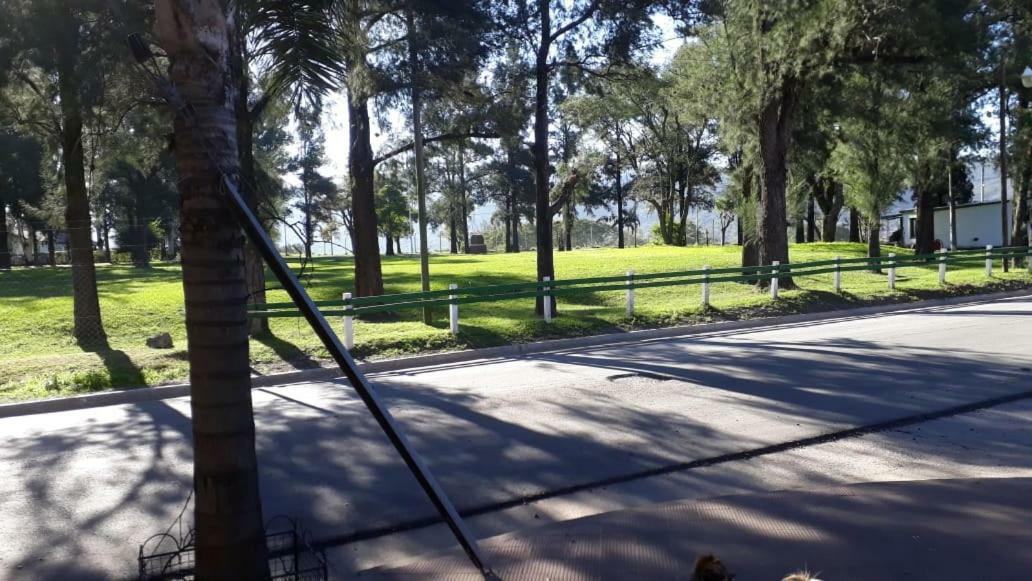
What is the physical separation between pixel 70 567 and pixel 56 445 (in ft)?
11.4

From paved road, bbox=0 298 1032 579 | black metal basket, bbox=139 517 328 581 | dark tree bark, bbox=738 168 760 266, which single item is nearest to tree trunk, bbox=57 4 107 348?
paved road, bbox=0 298 1032 579

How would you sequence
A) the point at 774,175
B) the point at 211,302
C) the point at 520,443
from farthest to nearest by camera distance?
the point at 774,175 < the point at 520,443 < the point at 211,302

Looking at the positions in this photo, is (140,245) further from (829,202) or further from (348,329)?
(829,202)

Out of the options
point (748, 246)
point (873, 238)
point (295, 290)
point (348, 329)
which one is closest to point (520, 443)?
point (295, 290)

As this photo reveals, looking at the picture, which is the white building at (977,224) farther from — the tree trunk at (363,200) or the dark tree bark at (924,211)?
the tree trunk at (363,200)

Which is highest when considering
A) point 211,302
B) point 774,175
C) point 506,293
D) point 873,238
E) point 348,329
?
point 774,175

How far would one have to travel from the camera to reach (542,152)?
16984 mm

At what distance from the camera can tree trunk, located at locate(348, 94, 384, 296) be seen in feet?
54.1

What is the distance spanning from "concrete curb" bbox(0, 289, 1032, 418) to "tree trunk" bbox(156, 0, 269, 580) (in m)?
7.71

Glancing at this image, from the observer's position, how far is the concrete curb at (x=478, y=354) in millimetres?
9789

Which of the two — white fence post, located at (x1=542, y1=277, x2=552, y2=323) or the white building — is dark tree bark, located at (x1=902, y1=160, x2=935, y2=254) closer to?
the white building

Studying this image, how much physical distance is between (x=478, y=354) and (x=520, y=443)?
613cm

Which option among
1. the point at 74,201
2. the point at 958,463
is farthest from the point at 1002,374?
the point at 74,201

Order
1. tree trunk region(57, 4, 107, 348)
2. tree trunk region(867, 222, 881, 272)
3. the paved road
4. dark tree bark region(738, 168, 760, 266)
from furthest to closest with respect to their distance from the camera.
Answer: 1. tree trunk region(867, 222, 881, 272)
2. dark tree bark region(738, 168, 760, 266)
3. tree trunk region(57, 4, 107, 348)
4. the paved road
